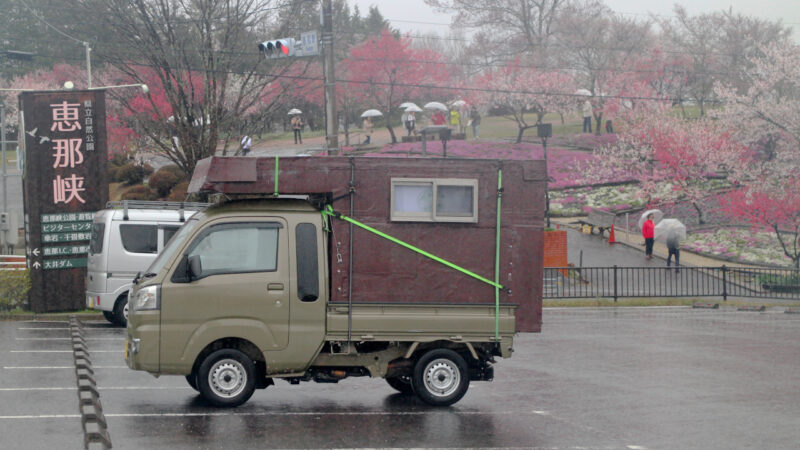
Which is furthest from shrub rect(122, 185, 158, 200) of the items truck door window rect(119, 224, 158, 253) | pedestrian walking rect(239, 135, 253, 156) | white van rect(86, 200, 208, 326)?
truck door window rect(119, 224, 158, 253)

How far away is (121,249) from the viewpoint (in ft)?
55.8

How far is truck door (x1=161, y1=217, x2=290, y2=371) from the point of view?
9078 millimetres

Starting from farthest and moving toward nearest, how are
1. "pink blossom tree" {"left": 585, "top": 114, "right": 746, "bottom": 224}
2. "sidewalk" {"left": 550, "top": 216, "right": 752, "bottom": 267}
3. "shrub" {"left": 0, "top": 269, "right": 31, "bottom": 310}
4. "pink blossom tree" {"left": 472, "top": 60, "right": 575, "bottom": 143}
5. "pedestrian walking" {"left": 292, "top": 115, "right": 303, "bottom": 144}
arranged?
"pink blossom tree" {"left": 472, "top": 60, "right": 575, "bottom": 143}
"pedestrian walking" {"left": 292, "top": 115, "right": 303, "bottom": 144}
"pink blossom tree" {"left": 585, "top": 114, "right": 746, "bottom": 224}
"sidewalk" {"left": 550, "top": 216, "right": 752, "bottom": 267}
"shrub" {"left": 0, "top": 269, "right": 31, "bottom": 310}

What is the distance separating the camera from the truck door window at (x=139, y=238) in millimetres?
17109

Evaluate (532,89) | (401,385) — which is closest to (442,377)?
(401,385)

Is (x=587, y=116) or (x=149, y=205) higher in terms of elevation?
(x=587, y=116)

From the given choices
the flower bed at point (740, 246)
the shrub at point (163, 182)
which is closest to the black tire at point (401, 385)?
the flower bed at point (740, 246)

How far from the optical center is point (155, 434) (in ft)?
26.2

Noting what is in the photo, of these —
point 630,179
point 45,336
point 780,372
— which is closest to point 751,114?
point 630,179

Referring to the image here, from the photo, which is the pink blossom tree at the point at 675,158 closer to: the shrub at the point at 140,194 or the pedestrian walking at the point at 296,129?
the pedestrian walking at the point at 296,129

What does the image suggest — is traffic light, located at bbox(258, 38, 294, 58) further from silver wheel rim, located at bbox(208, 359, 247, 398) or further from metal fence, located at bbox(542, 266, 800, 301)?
silver wheel rim, located at bbox(208, 359, 247, 398)

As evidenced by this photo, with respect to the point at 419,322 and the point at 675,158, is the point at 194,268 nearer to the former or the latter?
the point at 419,322

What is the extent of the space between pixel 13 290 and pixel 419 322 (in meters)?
13.2

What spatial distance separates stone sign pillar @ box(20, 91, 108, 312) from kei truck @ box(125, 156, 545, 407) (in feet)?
35.4
